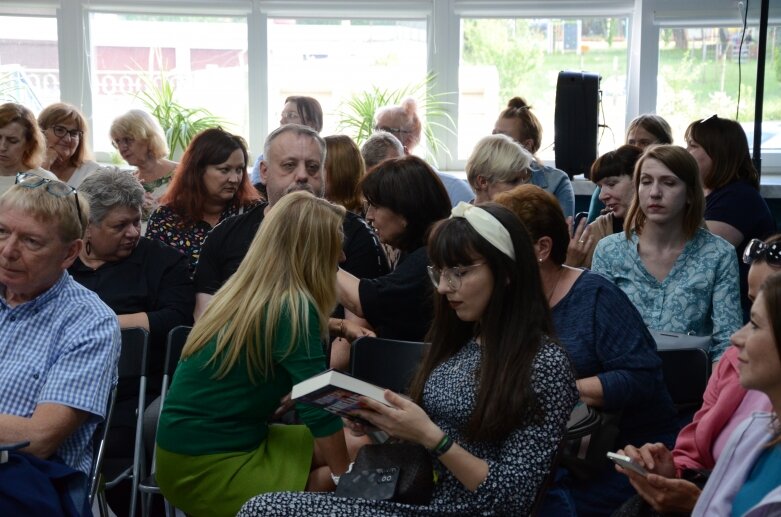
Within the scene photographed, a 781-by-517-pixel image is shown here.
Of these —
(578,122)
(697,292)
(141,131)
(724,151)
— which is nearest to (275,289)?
(697,292)

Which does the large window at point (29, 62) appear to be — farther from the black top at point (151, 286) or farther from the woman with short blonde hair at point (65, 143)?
the black top at point (151, 286)

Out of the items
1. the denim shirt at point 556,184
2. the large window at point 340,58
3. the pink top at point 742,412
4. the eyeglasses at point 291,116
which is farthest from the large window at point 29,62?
the pink top at point 742,412

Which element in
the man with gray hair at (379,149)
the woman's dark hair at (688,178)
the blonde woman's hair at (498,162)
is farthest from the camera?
the man with gray hair at (379,149)

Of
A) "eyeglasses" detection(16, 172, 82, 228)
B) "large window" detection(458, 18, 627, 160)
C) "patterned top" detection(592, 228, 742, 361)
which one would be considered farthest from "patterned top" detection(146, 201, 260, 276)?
"large window" detection(458, 18, 627, 160)

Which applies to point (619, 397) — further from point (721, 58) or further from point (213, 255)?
point (721, 58)

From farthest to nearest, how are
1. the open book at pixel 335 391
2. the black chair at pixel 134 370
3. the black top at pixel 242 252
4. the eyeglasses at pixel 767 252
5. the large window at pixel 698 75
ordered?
the large window at pixel 698 75, the black top at pixel 242 252, the black chair at pixel 134 370, the eyeglasses at pixel 767 252, the open book at pixel 335 391

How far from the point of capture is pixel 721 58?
7.35 metres

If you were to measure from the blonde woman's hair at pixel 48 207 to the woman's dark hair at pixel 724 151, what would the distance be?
2.92 m

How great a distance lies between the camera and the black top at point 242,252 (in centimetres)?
370

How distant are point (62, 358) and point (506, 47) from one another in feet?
19.4

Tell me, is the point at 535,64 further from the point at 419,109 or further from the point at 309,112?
the point at 309,112

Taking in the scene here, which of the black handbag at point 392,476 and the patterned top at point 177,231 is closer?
the black handbag at point 392,476

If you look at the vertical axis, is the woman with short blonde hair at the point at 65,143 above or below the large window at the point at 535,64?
below

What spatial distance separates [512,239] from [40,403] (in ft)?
4.02
